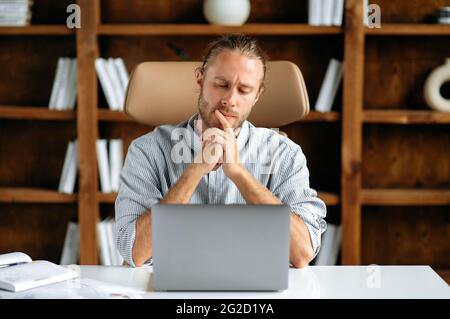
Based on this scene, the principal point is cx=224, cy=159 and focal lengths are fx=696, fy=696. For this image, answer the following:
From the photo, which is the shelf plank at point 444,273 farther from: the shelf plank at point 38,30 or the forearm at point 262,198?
the shelf plank at point 38,30

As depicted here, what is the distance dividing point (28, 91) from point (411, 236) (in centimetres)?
183

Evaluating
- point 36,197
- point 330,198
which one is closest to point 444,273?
point 330,198

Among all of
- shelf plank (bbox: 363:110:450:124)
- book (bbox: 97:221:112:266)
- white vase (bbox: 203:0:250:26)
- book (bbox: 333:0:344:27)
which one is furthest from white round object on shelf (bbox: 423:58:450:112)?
book (bbox: 97:221:112:266)

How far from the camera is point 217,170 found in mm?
1821

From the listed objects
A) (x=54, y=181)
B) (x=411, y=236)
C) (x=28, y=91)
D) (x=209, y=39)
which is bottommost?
(x=411, y=236)

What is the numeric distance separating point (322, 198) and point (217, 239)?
68.4 inches

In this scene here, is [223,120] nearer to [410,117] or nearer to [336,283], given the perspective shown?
[336,283]

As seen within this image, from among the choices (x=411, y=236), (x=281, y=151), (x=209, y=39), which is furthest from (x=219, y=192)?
(x=411, y=236)

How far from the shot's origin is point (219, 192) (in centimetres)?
183

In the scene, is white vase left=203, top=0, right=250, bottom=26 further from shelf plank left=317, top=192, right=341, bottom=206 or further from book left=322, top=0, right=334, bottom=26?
shelf plank left=317, top=192, right=341, bottom=206

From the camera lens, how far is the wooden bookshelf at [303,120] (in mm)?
2842

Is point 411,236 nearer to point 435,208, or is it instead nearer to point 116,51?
point 435,208

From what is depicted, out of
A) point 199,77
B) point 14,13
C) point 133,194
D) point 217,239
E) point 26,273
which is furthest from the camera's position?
point 14,13

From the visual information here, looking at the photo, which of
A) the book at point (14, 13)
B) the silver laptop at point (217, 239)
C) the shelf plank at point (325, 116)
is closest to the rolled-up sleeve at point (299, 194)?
the silver laptop at point (217, 239)
